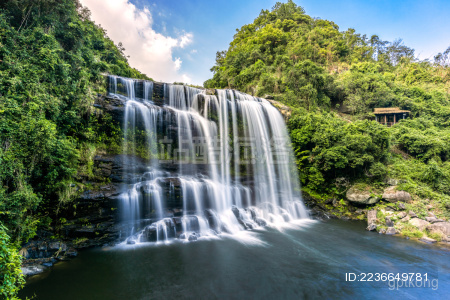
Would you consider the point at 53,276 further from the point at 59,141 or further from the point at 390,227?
the point at 390,227

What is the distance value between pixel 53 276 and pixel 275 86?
75.0ft

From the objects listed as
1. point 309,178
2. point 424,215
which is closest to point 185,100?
point 309,178

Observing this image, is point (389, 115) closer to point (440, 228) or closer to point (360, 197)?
point (360, 197)

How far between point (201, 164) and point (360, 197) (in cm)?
1080

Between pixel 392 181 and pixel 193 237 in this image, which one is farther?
pixel 392 181

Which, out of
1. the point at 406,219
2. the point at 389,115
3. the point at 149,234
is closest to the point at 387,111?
the point at 389,115

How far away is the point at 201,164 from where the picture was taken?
39.5 feet

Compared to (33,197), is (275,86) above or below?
above

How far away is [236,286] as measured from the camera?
18.2ft

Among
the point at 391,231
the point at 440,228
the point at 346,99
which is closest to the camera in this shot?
the point at 440,228

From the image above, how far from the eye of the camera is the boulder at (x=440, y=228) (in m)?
9.25

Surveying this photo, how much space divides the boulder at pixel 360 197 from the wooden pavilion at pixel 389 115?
14518 millimetres

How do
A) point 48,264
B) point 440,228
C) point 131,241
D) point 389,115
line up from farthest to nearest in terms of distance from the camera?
point 389,115 → point 440,228 → point 131,241 → point 48,264

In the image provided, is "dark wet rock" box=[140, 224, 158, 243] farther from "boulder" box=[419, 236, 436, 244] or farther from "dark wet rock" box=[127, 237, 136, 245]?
"boulder" box=[419, 236, 436, 244]
